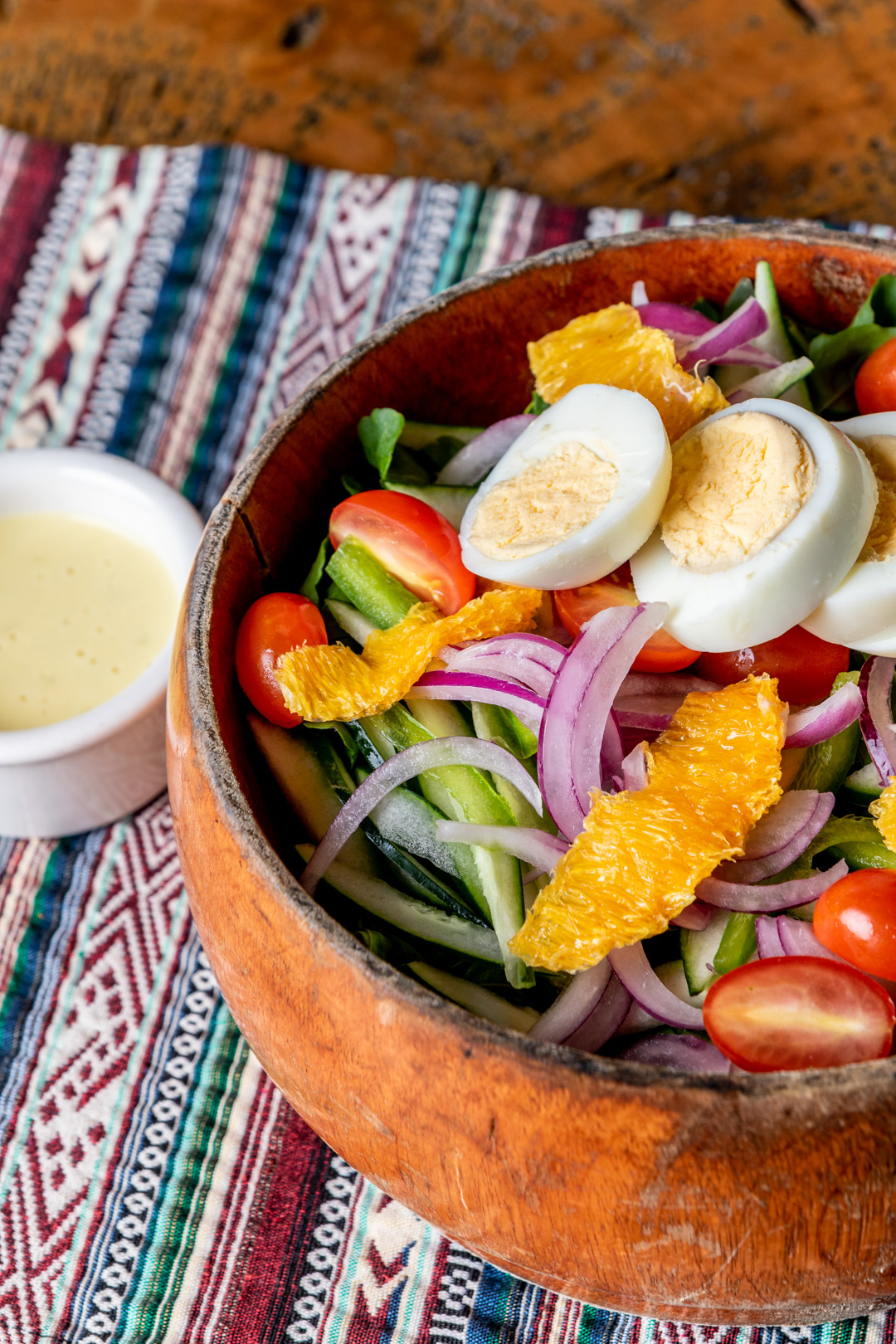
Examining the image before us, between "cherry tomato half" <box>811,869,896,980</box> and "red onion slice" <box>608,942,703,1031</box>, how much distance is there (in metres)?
0.17

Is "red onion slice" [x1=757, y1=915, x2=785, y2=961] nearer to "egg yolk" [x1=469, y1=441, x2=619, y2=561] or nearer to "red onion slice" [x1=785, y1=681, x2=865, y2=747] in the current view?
"red onion slice" [x1=785, y1=681, x2=865, y2=747]

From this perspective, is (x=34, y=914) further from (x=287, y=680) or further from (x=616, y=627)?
(x=616, y=627)

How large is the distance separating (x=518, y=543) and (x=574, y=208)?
1.44 m

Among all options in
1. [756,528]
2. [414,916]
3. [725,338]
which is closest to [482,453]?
[725,338]

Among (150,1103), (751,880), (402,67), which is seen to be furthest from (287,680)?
(402,67)

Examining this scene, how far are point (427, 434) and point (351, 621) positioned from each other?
380mm

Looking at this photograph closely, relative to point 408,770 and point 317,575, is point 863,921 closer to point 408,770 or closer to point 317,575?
point 408,770

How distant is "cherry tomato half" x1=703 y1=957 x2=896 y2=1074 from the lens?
125 centimetres

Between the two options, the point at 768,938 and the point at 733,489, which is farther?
the point at 733,489

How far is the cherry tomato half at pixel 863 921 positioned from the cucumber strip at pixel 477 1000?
346 millimetres

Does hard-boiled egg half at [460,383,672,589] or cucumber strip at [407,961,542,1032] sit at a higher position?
hard-boiled egg half at [460,383,672,589]

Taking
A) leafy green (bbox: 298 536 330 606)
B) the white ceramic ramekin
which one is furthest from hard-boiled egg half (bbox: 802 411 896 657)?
the white ceramic ramekin

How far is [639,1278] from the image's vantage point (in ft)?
4.17

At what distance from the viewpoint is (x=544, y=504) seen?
159cm
